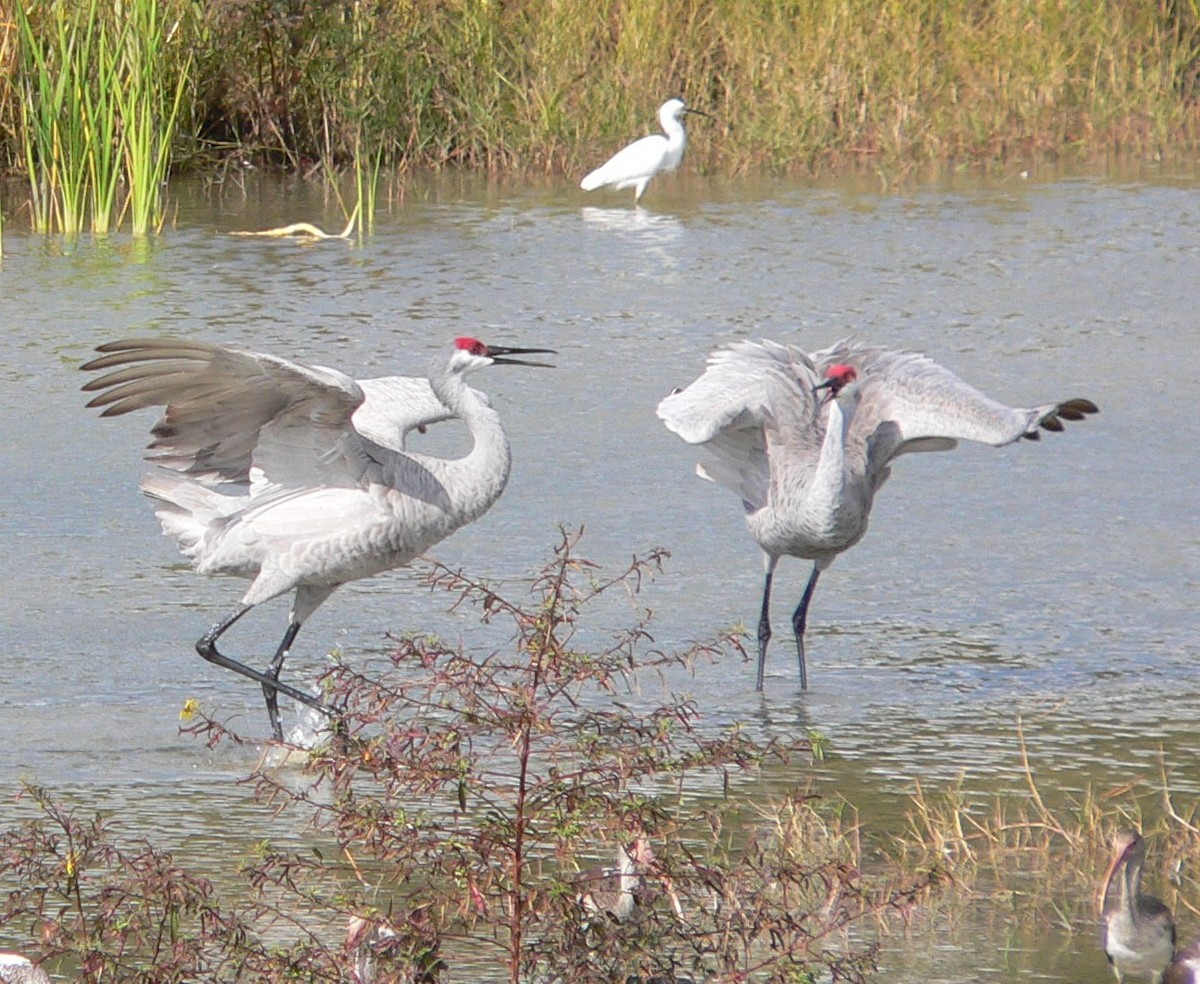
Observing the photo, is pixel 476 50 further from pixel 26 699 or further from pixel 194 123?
pixel 26 699

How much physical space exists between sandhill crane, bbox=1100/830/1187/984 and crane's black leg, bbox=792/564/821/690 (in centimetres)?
195

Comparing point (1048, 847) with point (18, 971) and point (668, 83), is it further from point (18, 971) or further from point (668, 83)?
point (668, 83)

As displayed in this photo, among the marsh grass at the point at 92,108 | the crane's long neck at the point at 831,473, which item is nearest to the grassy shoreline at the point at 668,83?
the marsh grass at the point at 92,108

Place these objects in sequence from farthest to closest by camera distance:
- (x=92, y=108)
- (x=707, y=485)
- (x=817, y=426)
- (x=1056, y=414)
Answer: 1. (x=92, y=108)
2. (x=707, y=485)
3. (x=817, y=426)
4. (x=1056, y=414)

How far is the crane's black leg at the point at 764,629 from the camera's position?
5723 millimetres

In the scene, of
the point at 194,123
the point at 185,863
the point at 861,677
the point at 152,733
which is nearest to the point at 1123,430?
the point at 861,677

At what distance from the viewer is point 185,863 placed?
431cm

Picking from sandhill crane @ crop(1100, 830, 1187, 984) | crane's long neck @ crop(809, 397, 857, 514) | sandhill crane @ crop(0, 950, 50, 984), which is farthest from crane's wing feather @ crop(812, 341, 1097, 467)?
sandhill crane @ crop(0, 950, 50, 984)

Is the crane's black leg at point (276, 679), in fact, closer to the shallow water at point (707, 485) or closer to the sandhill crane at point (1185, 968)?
the shallow water at point (707, 485)

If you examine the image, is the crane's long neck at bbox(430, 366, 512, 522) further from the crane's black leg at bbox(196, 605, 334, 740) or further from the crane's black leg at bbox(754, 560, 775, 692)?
the crane's black leg at bbox(754, 560, 775, 692)

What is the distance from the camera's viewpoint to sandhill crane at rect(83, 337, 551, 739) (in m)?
5.35

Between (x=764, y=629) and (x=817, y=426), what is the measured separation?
706 mm

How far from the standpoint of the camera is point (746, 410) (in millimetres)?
6086

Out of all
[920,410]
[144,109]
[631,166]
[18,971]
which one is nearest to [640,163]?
[631,166]
